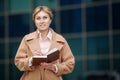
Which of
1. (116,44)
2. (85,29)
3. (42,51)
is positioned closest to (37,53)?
(42,51)

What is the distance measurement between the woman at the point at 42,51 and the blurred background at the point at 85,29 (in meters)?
11.7

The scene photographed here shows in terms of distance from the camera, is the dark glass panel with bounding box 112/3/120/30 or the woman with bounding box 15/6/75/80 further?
the dark glass panel with bounding box 112/3/120/30

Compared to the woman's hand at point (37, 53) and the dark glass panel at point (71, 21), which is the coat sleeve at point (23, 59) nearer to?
the woman's hand at point (37, 53)

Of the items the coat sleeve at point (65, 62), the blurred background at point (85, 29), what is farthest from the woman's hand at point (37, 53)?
the blurred background at point (85, 29)

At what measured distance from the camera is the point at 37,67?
3.44 metres

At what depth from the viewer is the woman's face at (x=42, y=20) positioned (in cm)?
345

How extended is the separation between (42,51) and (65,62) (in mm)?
216

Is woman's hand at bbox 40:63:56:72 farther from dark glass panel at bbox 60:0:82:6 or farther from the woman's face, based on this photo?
dark glass panel at bbox 60:0:82:6

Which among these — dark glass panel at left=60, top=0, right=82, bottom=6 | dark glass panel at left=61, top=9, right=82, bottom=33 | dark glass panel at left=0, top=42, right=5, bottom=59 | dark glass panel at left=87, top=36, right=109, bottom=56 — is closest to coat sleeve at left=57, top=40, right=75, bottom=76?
A: dark glass panel at left=87, top=36, right=109, bottom=56

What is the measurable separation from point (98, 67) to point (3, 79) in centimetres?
457

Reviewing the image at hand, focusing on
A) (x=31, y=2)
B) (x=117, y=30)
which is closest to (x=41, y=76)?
(x=117, y=30)

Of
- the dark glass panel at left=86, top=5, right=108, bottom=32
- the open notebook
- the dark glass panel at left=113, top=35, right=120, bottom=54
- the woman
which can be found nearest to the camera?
the open notebook

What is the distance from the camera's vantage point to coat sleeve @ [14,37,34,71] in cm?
337

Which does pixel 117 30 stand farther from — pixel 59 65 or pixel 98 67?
pixel 59 65
